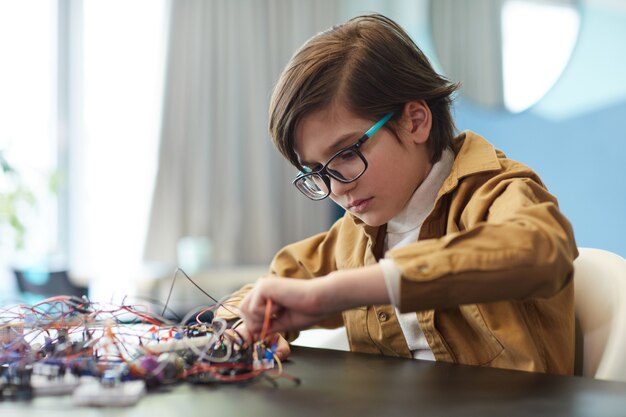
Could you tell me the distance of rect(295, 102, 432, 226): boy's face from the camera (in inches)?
47.1

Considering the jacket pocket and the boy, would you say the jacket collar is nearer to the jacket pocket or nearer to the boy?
the boy

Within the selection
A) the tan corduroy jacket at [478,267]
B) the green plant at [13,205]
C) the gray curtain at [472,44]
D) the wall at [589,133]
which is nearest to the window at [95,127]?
the green plant at [13,205]

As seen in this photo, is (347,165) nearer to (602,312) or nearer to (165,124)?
(602,312)

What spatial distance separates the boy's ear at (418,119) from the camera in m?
1.27

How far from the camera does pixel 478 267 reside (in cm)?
82

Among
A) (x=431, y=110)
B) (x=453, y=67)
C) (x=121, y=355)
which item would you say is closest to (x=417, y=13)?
(x=453, y=67)

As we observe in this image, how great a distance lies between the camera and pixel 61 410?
2.48 ft

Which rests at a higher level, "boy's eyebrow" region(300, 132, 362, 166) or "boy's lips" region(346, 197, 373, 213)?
"boy's eyebrow" region(300, 132, 362, 166)

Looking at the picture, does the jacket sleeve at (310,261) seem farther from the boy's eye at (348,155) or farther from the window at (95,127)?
the window at (95,127)

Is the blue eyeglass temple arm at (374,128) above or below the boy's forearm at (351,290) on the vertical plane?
above

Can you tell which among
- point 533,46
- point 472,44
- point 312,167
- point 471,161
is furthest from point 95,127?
point 471,161

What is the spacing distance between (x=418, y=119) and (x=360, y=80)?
0.45 feet

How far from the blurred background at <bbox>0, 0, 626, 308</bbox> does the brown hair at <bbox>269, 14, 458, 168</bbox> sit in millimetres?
2038

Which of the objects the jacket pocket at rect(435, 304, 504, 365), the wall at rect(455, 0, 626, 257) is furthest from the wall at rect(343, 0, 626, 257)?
the jacket pocket at rect(435, 304, 504, 365)
